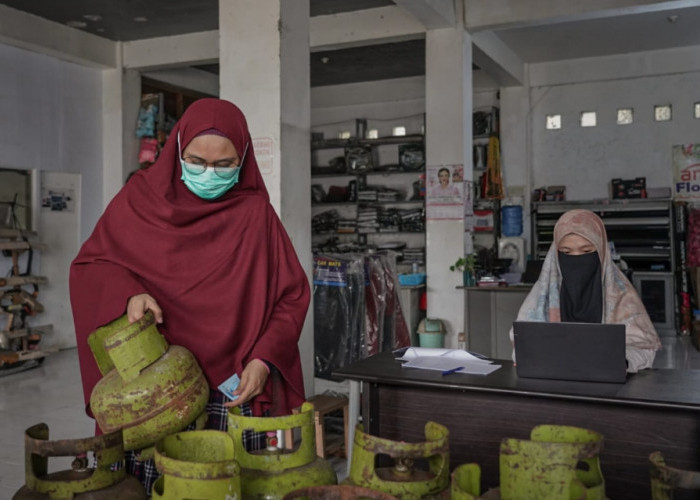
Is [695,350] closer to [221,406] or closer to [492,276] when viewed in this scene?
[492,276]

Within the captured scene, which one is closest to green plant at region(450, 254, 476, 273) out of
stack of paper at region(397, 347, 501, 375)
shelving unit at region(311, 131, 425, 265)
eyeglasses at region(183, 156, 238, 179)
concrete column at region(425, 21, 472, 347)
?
concrete column at region(425, 21, 472, 347)

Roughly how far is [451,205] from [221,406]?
232 inches

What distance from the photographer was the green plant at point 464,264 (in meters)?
7.36

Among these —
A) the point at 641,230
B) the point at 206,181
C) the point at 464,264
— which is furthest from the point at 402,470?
the point at 641,230

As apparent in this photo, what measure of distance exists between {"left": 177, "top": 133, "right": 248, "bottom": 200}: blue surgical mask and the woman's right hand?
1.07 ft

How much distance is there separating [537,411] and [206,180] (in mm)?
1609

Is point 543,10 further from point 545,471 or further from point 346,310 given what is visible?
point 545,471

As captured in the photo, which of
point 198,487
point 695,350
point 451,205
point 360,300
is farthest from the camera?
point 695,350

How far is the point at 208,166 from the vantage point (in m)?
1.84

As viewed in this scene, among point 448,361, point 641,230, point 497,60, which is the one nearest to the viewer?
point 448,361

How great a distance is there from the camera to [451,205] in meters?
7.48

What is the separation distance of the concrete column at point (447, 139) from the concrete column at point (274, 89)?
10.2 ft

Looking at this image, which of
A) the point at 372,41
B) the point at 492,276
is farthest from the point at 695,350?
the point at 372,41

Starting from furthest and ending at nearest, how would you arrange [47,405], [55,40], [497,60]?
1. [497,60]
2. [55,40]
3. [47,405]
